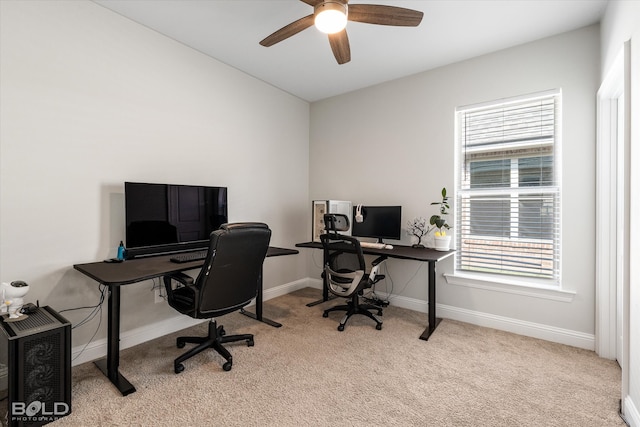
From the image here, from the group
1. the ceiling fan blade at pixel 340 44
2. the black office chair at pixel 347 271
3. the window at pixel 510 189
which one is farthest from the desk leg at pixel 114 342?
the window at pixel 510 189

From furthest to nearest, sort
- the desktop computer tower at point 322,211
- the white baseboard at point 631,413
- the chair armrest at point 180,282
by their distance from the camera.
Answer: the desktop computer tower at point 322,211, the chair armrest at point 180,282, the white baseboard at point 631,413

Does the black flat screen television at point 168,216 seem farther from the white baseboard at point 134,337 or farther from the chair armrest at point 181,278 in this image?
the white baseboard at point 134,337

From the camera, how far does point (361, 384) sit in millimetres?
2051

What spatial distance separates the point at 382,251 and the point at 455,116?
5.47 feet

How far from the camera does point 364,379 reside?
211 centimetres

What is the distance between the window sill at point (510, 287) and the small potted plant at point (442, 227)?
367mm

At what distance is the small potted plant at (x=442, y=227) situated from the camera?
314cm

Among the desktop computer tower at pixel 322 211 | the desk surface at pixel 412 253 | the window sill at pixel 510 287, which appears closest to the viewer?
the window sill at pixel 510 287

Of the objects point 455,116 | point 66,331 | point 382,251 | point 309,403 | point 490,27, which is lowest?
point 309,403

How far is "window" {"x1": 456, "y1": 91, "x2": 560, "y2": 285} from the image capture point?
281 cm

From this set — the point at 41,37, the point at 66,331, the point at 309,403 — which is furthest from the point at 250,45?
the point at 309,403

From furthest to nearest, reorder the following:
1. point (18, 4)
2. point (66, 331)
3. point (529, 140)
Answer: point (529, 140) < point (18, 4) < point (66, 331)

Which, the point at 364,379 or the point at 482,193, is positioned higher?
the point at 482,193

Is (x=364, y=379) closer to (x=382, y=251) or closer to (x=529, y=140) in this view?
(x=382, y=251)
